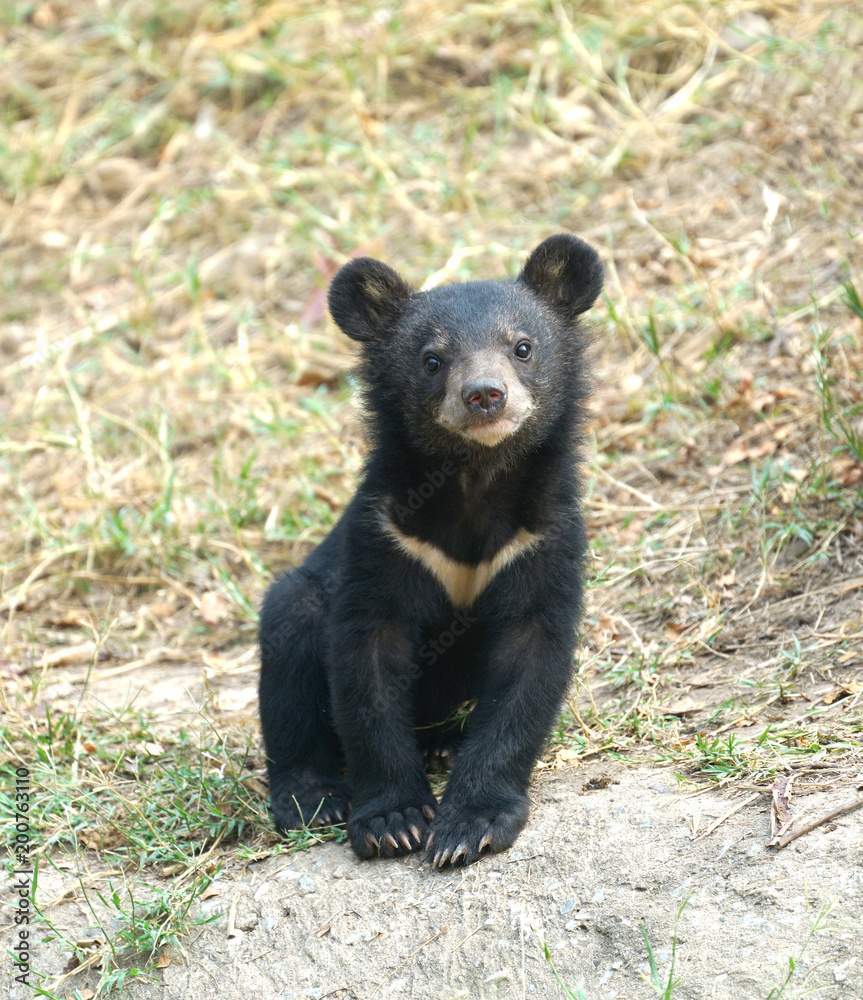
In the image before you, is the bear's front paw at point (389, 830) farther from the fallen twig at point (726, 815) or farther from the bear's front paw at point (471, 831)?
the fallen twig at point (726, 815)

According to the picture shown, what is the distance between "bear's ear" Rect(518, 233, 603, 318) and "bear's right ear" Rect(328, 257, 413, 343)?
476 millimetres

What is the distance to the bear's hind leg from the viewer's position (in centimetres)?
A: 438

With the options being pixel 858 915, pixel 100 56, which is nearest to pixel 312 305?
pixel 100 56

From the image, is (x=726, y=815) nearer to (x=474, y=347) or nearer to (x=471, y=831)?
(x=471, y=831)

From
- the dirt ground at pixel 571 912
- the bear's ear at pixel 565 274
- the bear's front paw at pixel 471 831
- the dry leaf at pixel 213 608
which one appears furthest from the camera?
the dry leaf at pixel 213 608

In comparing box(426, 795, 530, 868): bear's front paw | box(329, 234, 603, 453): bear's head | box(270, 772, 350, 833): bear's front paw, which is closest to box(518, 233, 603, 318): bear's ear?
box(329, 234, 603, 453): bear's head

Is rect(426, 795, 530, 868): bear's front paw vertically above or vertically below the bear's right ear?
below

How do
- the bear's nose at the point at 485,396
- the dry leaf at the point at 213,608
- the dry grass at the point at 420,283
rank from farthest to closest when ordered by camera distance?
the dry leaf at the point at 213,608 → the dry grass at the point at 420,283 → the bear's nose at the point at 485,396

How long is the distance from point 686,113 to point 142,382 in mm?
4407

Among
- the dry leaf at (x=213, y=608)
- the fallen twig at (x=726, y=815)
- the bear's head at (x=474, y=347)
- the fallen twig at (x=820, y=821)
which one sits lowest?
the dry leaf at (x=213, y=608)

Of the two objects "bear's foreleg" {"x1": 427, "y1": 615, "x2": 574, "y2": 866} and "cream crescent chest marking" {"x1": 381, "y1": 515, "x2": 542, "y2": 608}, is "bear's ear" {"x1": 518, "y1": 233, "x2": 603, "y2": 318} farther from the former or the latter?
"bear's foreleg" {"x1": 427, "y1": 615, "x2": 574, "y2": 866}

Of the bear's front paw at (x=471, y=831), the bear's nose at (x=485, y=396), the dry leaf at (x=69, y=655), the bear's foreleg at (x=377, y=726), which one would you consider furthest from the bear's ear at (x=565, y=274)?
the dry leaf at (x=69, y=655)

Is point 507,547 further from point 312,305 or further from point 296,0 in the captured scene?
point 296,0

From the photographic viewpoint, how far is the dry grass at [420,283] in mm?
5109
